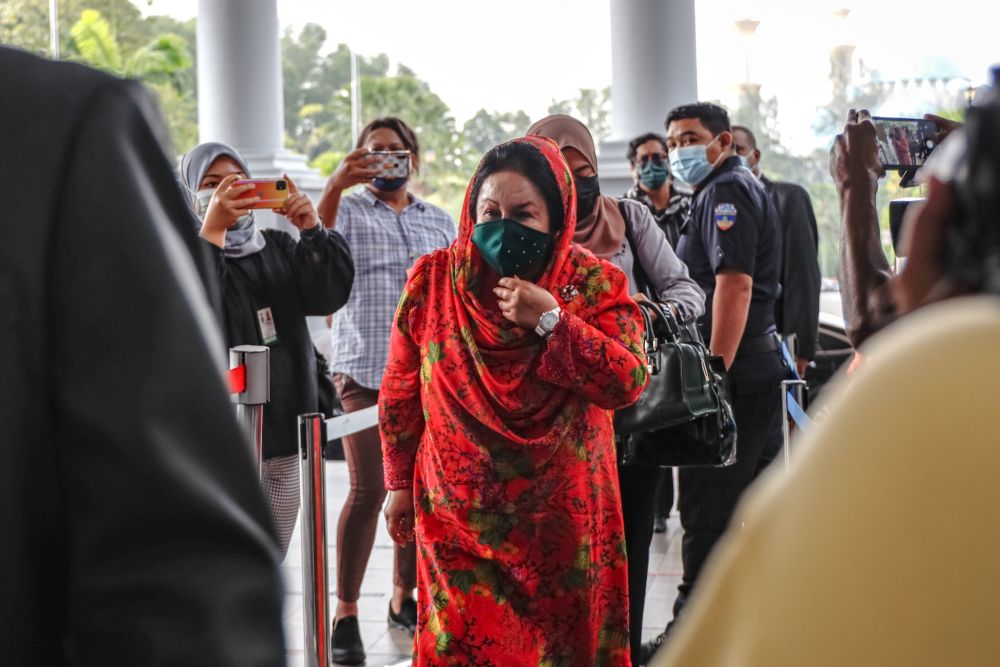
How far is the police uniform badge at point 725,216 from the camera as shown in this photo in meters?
4.50

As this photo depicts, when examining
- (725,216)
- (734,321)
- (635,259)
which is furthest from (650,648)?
(725,216)

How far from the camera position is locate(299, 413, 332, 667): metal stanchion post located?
3.60 metres

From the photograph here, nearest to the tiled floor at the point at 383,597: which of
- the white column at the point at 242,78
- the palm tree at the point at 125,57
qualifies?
the white column at the point at 242,78

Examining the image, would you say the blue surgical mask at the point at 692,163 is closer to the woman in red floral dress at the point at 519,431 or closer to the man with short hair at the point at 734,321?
the man with short hair at the point at 734,321

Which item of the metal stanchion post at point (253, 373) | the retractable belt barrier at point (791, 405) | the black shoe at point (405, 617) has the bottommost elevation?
the black shoe at point (405, 617)

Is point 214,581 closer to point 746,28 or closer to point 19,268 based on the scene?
point 19,268

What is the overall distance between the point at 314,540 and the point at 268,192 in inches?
43.6

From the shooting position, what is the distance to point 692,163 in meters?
5.02

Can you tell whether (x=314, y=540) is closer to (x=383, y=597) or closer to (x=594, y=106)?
(x=383, y=597)

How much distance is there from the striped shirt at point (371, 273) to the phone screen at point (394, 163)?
6.3 inches

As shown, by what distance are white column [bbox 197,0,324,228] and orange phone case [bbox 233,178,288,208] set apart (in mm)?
4629

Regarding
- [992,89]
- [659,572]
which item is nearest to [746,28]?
[659,572]

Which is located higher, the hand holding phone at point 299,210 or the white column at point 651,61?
the white column at point 651,61

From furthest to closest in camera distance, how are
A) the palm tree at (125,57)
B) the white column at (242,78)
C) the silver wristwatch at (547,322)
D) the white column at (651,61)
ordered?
1. the palm tree at (125,57)
2. the white column at (242,78)
3. the white column at (651,61)
4. the silver wristwatch at (547,322)
